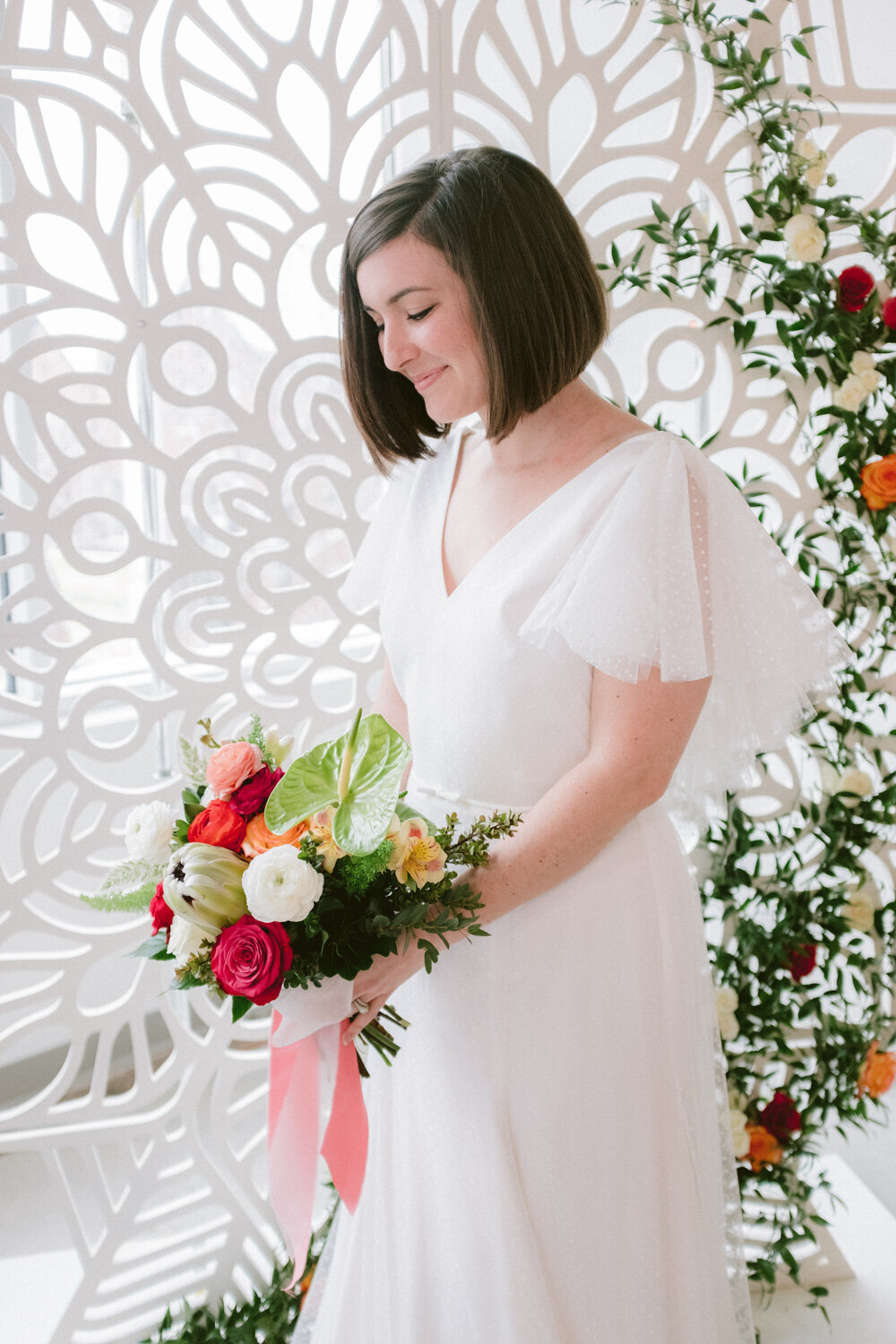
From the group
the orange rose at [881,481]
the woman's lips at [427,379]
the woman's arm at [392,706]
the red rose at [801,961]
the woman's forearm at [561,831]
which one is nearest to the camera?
the woman's forearm at [561,831]

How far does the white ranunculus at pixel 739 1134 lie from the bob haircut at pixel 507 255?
5.09 ft

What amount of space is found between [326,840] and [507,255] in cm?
78

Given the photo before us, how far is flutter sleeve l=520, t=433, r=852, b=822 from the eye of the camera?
125 cm

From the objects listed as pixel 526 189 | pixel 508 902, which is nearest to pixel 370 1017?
pixel 508 902

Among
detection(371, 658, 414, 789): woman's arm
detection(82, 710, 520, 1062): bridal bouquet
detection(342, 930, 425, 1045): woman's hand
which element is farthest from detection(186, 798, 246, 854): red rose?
detection(371, 658, 414, 789): woman's arm

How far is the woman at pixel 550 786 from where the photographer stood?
1.30m

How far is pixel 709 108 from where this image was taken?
6.24 ft

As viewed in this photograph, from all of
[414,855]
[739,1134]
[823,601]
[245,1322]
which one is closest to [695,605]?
[414,855]

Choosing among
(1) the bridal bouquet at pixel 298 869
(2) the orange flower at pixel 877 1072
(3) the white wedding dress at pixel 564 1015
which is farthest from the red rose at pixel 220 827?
(2) the orange flower at pixel 877 1072

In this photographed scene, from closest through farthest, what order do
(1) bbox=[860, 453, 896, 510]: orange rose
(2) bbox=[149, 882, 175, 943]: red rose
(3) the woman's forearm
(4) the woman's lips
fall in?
(2) bbox=[149, 882, 175, 943]: red rose
(3) the woman's forearm
(4) the woman's lips
(1) bbox=[860, 453, 896, 510]: orange rose

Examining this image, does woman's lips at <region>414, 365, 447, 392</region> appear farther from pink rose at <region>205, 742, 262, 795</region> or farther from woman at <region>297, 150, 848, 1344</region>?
pink rose at <region>205, 742, 262, 795</region>

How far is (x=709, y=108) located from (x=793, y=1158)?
217 cm

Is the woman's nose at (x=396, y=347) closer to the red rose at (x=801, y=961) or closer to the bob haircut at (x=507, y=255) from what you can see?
the bob haircut at (x=507, y=255)

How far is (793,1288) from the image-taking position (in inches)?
89.2
